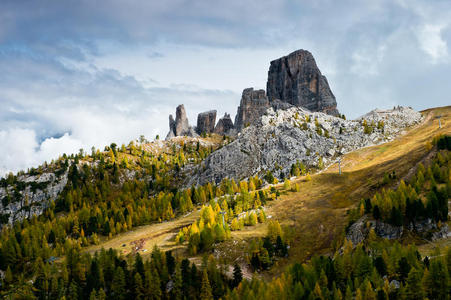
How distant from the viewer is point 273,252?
342 ft

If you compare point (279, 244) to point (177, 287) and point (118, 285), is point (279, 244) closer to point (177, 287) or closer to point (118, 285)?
point (177, 287)

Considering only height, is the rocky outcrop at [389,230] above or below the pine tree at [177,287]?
above

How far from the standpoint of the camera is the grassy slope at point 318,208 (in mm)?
110125

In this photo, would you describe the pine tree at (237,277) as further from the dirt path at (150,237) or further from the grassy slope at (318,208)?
the dirt path at (150,237)

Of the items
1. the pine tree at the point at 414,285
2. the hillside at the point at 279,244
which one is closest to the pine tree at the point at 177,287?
the hillside at the point at 279,244

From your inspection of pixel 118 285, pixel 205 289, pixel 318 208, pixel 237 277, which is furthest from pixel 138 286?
pixel 318 208

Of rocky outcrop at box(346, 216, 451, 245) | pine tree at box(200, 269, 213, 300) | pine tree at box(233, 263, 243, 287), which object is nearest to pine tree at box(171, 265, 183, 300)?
pine tree at box(200, 269, 213, 300)

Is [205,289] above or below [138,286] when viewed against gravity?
below

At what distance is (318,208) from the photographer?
132750mm

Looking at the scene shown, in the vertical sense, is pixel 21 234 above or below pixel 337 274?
above

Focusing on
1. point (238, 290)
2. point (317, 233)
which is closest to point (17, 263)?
point (238, 290)

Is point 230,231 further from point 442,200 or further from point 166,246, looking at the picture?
point 442,200

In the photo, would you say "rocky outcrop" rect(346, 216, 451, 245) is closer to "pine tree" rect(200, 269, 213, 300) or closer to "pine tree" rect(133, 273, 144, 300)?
"pine tree" rect(200, 269, 213, 300)

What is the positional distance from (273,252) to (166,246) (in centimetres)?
4349
